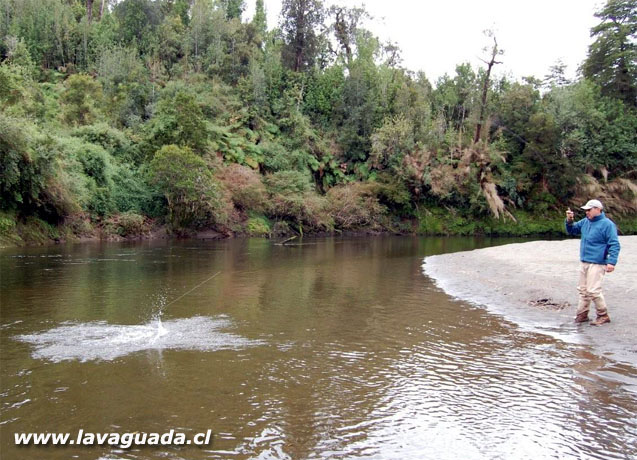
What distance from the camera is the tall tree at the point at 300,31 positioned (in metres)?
52.2

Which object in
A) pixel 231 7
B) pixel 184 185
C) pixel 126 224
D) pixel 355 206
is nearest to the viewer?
pixel 126 224

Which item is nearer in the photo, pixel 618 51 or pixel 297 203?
pixel 297 203

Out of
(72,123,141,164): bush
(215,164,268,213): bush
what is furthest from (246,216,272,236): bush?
(72,123,141,164): bush

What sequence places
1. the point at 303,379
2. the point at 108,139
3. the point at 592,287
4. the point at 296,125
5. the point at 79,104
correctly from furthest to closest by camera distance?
the point at 296,125, the point at 79,104, the point at 108,139, the point at 592,287, the point at 303,379

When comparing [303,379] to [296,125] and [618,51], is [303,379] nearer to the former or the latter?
[296,125]

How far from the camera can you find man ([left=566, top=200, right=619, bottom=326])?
8.18 metres

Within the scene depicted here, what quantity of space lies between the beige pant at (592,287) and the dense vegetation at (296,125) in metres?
24.1

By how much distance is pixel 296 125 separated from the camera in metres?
45.8

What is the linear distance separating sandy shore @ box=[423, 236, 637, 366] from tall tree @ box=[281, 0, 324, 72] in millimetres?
39783

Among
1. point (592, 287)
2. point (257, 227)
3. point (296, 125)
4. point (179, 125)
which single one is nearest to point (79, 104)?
point (179, 125)

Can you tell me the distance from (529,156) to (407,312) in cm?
3987

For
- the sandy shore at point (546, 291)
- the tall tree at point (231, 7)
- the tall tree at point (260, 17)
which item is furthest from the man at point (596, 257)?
the tall tree at point (231, 7)

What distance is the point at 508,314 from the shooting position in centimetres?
952

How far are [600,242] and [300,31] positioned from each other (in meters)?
49.4
